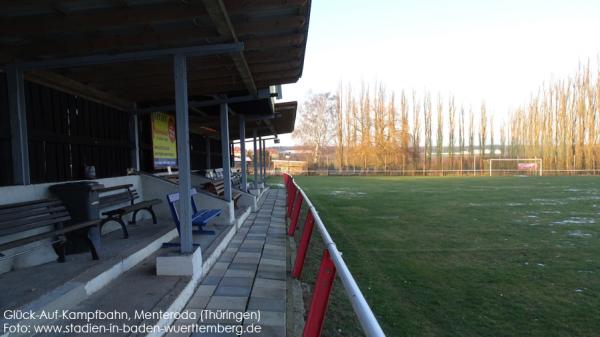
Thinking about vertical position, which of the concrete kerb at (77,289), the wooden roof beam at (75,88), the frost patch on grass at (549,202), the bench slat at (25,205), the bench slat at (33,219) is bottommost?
the frost patch on grass at (549,202)

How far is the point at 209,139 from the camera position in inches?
658

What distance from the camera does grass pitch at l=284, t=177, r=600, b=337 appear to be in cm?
343

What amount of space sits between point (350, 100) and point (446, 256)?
40.8 meters

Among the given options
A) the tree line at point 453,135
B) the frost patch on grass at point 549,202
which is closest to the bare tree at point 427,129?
the tree line at point 453,135

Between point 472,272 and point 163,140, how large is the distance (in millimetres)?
7593

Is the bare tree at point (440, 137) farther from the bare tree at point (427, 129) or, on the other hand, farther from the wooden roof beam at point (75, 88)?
the wooden roof beam at point (75, 88)

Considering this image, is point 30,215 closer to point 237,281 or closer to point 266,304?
point 237,281

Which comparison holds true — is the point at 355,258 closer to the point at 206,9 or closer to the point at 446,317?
the point at 446,317

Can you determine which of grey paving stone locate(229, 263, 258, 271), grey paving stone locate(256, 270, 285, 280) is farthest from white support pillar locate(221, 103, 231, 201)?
grey paving stone locate(256, 270, 285, 280)

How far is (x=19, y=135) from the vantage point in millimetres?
4504

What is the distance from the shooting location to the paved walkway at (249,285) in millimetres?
3234

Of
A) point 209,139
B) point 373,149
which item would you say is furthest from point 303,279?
point 373,149

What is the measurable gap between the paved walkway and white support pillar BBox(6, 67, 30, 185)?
2521 millimetres

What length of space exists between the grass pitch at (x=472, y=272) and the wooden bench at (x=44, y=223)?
2.49 m
